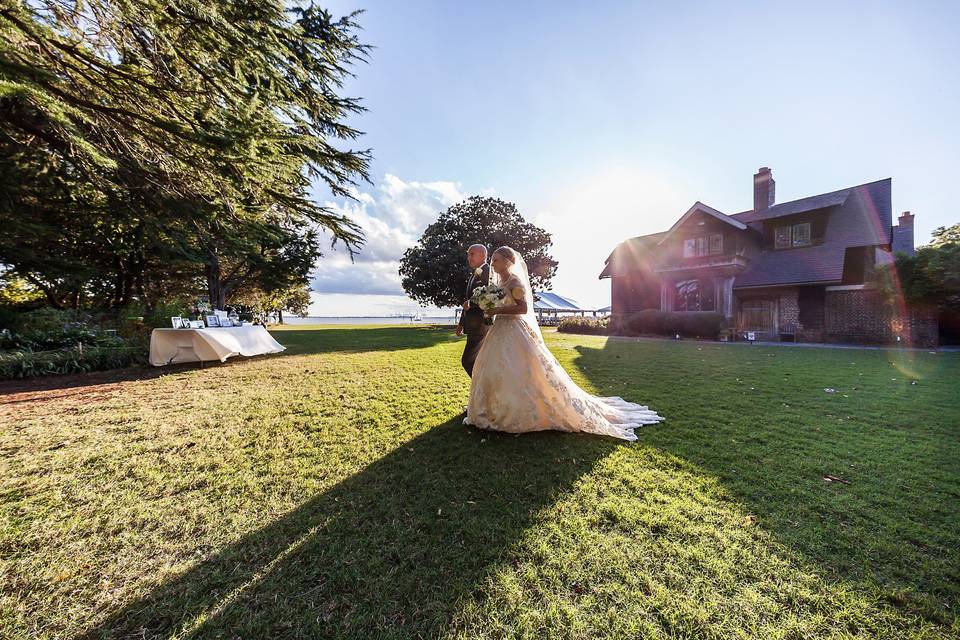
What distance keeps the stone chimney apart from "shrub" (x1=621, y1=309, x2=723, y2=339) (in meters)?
12.6

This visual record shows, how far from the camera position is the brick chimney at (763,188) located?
63.6 ft

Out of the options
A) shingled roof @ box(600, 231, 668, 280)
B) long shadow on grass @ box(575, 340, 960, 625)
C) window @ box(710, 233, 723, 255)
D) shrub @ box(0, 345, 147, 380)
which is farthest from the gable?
shrub @ box(0, 345, 147, 380)

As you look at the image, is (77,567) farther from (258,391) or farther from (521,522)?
(258,391)

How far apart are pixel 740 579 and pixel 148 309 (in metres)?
16.0

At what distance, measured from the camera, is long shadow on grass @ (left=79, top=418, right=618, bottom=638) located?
4.82 ft

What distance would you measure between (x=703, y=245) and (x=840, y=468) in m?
19.2

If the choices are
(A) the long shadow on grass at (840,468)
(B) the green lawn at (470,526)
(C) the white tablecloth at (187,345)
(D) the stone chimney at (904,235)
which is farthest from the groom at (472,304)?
(D) the stone chimney at (904,235)

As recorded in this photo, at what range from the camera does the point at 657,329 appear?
17547 mm

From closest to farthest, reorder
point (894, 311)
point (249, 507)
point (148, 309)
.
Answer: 1. point (249, 507)
2. point (148, 309)
3. point (894, 311)

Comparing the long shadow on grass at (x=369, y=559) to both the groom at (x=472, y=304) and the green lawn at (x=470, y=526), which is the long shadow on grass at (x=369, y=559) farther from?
the groom at (x=472, y=304)

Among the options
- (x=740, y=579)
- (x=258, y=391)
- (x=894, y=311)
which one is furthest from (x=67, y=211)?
(x=894, y=311)

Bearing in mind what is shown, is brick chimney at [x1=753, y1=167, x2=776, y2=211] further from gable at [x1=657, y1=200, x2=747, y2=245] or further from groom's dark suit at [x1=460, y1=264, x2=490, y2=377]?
groom's dark suit at [x1=460, y1=264, x2=490, y2=377]

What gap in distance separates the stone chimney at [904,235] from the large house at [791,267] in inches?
1.9

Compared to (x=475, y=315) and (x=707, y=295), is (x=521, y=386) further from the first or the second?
(x=707, y=295)
